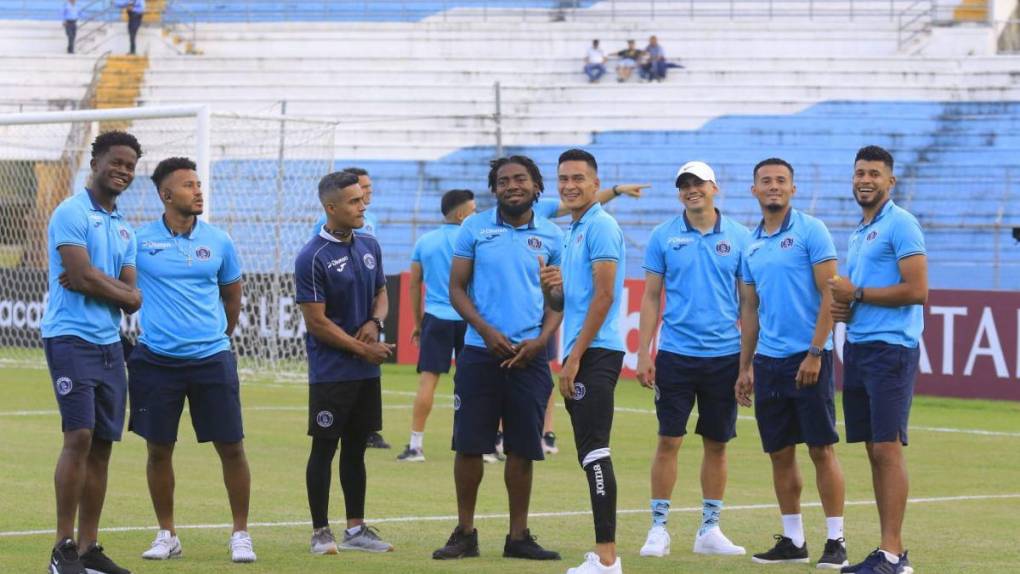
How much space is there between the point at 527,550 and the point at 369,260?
6.03 feet

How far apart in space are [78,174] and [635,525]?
23.4 metres

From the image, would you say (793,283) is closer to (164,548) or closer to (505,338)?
(505,338)

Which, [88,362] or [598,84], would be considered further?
[598,84]

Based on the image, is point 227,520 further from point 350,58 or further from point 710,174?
point 350,58

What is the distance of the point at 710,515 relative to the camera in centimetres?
995

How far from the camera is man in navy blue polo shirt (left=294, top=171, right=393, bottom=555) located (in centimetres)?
977

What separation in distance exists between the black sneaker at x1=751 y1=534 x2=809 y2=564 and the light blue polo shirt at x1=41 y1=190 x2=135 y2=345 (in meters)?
3.57

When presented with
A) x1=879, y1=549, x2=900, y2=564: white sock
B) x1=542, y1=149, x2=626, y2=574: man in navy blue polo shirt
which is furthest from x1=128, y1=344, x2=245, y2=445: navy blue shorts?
x1=879, y1=549, x2=900, y2=564: white sock

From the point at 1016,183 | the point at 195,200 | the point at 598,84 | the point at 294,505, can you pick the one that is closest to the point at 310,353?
the point at 195,200

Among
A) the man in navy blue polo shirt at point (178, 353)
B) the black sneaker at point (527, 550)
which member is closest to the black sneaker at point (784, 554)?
the black sneaker at point (527, 550)

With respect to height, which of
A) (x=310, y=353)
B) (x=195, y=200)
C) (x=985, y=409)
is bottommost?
(x=985, y=409)

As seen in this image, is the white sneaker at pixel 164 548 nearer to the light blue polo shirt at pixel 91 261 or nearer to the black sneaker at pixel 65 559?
the black sneaker at pixel 65 559

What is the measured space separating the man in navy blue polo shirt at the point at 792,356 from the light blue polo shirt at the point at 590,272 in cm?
98

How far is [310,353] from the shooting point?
10.1m
